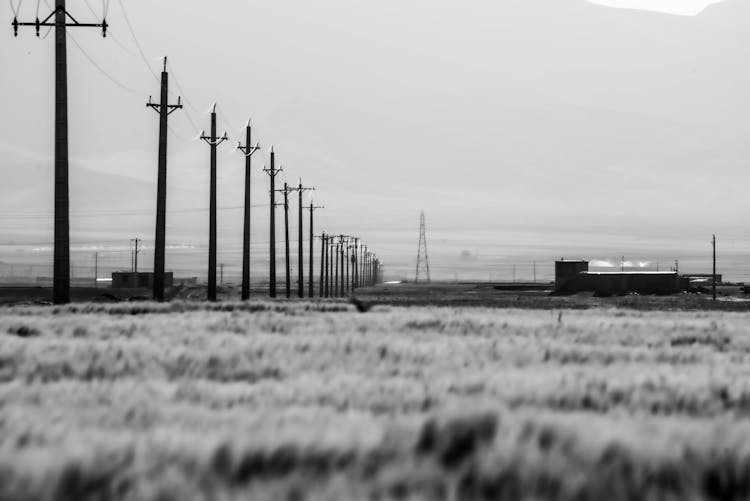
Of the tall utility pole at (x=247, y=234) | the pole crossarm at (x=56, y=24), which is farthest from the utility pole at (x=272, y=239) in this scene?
the pole crossarm at (x=56, y=24)

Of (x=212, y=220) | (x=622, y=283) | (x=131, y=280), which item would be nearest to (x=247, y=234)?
(x=212, y=220)

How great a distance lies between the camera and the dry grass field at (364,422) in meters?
4.14

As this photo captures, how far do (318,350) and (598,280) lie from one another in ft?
409

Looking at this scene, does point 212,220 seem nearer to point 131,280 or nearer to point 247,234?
point 247,234

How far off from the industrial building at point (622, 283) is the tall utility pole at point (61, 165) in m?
105

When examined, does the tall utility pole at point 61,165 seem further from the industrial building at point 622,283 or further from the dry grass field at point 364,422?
the industrial building at point 622,283

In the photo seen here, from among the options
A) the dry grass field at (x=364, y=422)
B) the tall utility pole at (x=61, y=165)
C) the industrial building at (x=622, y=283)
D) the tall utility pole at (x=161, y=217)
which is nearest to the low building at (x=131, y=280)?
the industrial building at (x=622, y=283)

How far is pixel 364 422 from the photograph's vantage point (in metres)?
5.44

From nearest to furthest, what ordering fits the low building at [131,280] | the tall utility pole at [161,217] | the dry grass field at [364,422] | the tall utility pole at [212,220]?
the dry grass field at [364,422]
the tall utility pole at [161,217]
the tall utility pole at [212,220]
the low building at [131,280]

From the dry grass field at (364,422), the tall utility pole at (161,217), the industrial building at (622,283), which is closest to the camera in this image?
the dry grass field at (364,422)

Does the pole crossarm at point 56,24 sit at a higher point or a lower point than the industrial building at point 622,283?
higher

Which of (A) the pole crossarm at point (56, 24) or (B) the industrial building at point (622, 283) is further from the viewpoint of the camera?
(B) the industrial building at point (622, 283)

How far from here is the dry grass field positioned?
4145 millimetres

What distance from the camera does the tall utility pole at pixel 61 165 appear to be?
1160 inches
